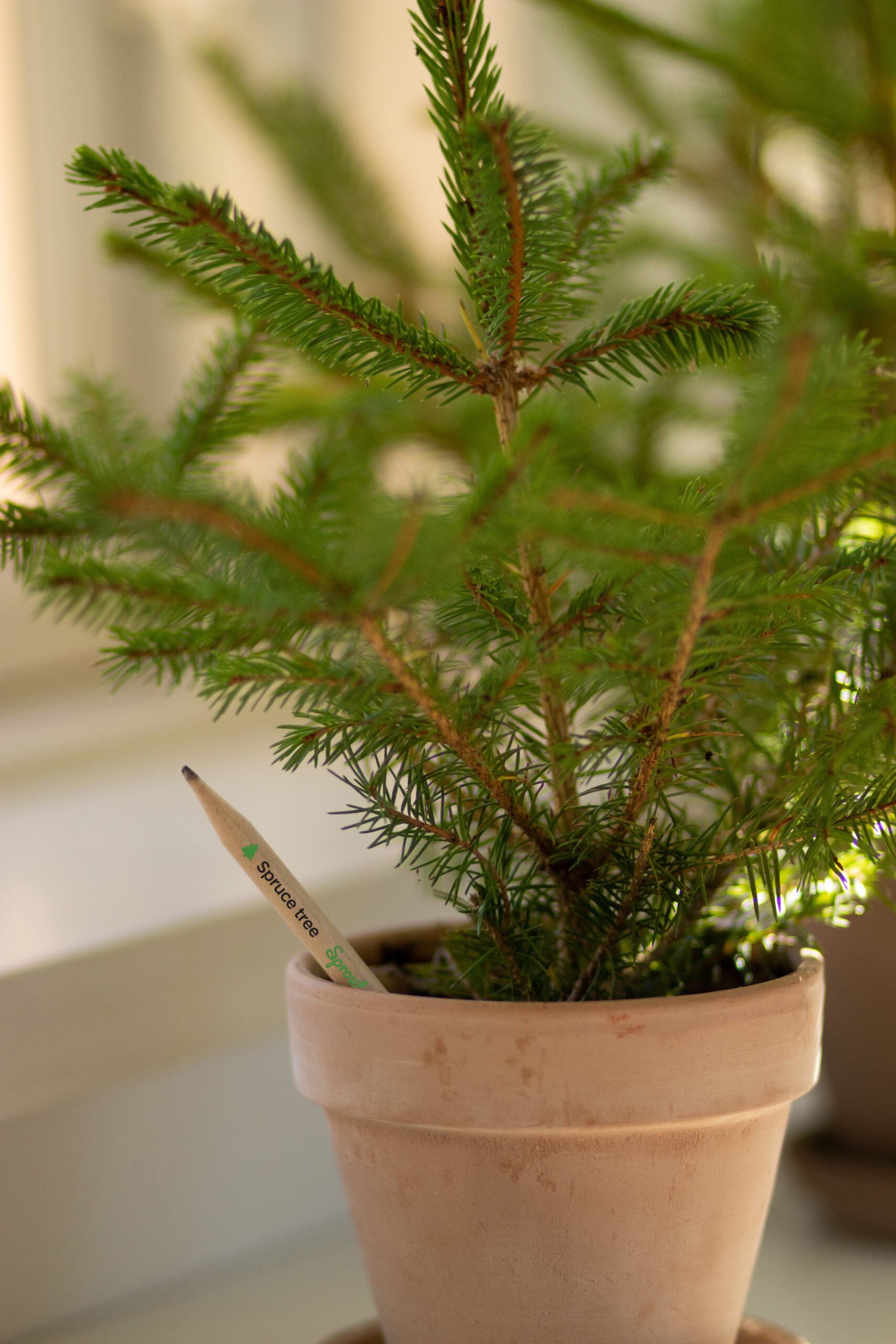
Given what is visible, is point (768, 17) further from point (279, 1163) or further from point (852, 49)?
point (279, 1163)

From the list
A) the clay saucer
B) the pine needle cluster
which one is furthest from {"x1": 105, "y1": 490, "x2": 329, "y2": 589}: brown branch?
the clay saucer

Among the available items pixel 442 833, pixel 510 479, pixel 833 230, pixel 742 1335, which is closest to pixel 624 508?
pixel 510 479

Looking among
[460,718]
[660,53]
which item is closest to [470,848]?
[460,718]

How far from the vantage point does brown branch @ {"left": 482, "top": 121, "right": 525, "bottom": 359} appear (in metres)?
0.25

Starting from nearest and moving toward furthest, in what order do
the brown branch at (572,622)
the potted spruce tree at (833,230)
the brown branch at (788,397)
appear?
the brown branch at (788,397) → the brown branch at (572,622) → the potted spruce tree at (833,230)

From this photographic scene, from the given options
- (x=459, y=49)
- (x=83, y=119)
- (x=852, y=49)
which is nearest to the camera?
(x=459, y=49)

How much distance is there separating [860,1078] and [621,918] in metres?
0.24

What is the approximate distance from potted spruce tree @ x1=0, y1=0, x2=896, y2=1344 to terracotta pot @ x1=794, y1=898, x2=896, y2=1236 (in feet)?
0.38

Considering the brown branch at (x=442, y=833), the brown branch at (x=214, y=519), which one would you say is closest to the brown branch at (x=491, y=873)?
the brown branch at (x=442, y=833)

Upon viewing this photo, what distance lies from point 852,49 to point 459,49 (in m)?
0.55

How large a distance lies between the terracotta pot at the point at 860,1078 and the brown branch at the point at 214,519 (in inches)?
12.8

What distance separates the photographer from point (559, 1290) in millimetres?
323

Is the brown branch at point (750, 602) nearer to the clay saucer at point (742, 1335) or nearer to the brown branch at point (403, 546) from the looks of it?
the brown branch at point (403, 546)

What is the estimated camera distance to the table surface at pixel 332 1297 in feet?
1.49
